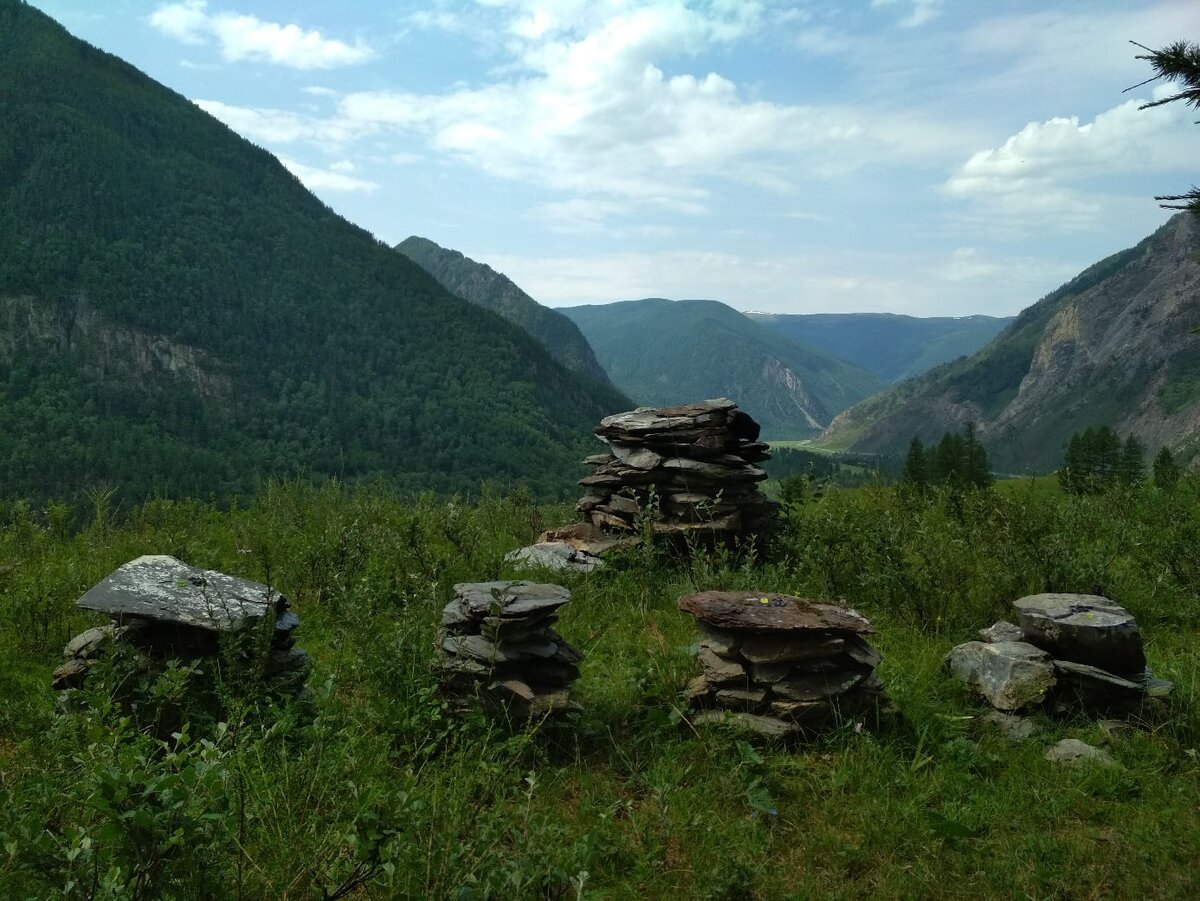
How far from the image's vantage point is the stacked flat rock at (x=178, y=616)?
5629 mm

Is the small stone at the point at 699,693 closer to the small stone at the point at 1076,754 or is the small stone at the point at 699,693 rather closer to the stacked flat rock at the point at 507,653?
the stacked flat rock at the point at 507,653

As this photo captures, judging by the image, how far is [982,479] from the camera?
35.3m

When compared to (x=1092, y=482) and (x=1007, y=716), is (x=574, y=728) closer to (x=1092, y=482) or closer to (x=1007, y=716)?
(x=1007, y=716)

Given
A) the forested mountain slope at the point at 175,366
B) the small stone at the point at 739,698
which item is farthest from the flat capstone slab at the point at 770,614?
the forested mountain slope at the point at 175,366

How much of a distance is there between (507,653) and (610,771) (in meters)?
1.16

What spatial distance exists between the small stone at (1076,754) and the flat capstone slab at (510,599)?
12.4ft

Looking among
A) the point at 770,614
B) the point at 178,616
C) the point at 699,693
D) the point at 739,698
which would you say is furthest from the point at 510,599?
the point at 178,616

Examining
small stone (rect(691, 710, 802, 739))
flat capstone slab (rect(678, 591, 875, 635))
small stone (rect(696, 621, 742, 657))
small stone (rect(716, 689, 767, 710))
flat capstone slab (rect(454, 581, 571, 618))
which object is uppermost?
flat capstone slab (rect(454, 581, 571, 618))

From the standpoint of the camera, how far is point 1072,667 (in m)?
6.18

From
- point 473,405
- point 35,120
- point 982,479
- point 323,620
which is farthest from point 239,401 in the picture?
point 323,620

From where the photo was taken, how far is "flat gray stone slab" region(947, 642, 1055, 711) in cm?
610

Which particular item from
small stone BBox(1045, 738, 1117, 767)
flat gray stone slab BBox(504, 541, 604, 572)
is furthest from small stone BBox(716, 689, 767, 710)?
flat gray stone slab BBox(504, 541, 604, 572)

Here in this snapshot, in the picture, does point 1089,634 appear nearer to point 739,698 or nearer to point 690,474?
point 739,698

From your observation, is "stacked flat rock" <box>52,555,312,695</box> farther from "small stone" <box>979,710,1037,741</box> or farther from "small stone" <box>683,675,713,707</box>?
"small stone" <box>979,710,1037,741</box>
